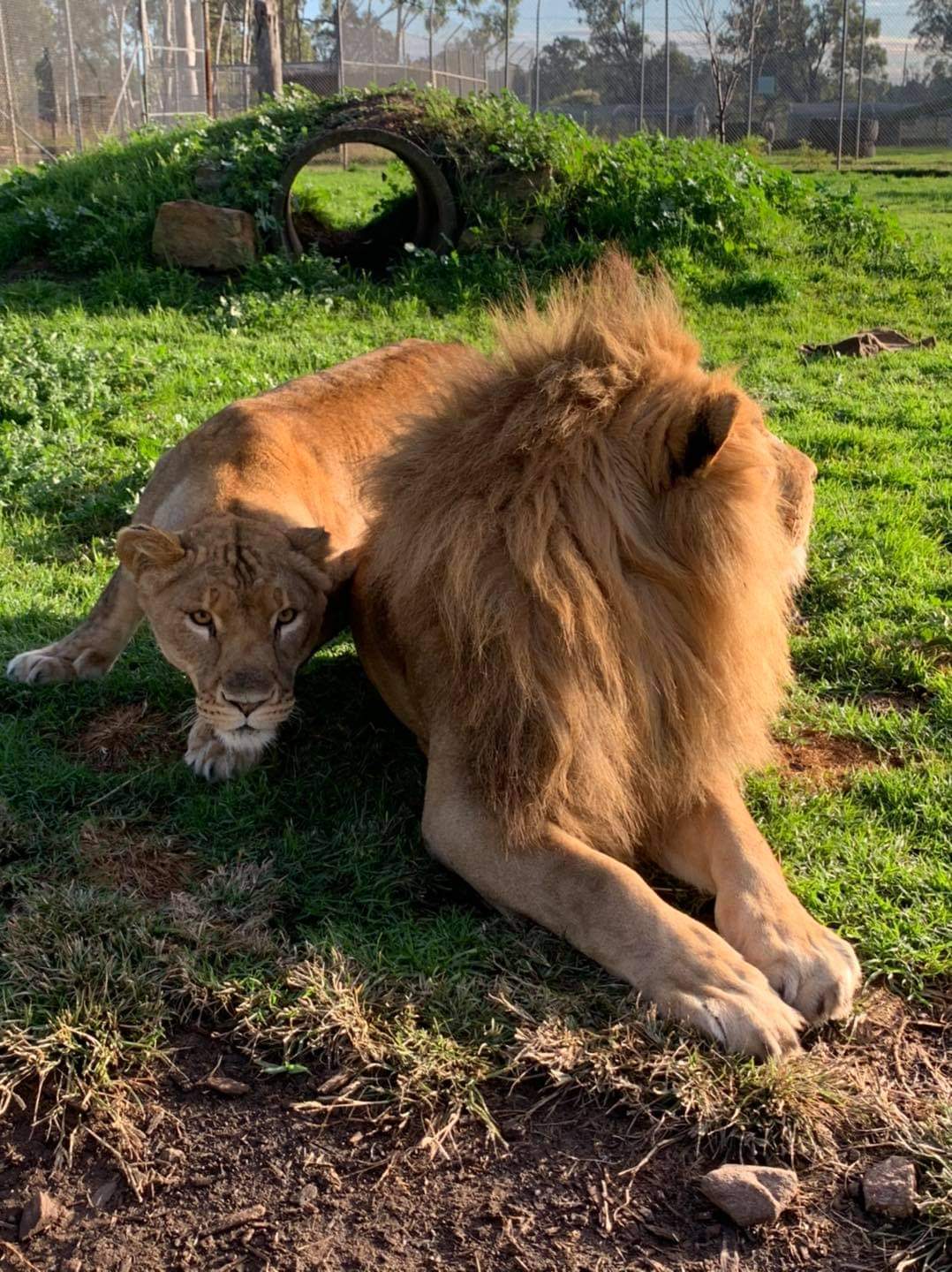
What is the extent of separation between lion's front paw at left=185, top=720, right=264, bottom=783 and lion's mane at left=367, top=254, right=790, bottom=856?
0.93 meters

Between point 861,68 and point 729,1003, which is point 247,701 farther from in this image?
point 861,68

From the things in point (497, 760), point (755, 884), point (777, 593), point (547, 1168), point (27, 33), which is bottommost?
point (547, 1168)

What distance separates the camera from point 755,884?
2766mm

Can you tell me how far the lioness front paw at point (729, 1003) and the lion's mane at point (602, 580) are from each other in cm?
40

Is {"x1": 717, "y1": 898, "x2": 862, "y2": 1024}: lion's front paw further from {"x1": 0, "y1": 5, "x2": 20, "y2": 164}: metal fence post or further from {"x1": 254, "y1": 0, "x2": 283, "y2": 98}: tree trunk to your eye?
{"x1": 0, "y1": 5, "x2": 20, "y2": 164}: metal fence post

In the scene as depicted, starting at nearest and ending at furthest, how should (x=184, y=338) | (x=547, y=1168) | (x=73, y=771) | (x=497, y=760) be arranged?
1. (x=547, y=1168)
2. (x=497, y=760)
3. (x=73, y=771)
4. (x=184, y=338)

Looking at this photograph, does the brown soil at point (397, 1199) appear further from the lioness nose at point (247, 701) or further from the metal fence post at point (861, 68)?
the metal fence post at point (861, 68)

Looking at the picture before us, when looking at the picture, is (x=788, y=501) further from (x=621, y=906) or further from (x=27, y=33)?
(x=27, y=33)

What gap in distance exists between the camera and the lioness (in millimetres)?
3490

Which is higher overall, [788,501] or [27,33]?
[27,33]

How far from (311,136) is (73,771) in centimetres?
775

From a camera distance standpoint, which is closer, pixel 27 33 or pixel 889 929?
pixel 889 929

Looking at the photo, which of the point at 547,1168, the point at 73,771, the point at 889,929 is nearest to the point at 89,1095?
the point at 547,1168

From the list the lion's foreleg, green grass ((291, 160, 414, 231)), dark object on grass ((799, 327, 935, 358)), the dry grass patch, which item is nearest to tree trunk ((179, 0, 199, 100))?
green grass ((291, 160, 414, 231))
